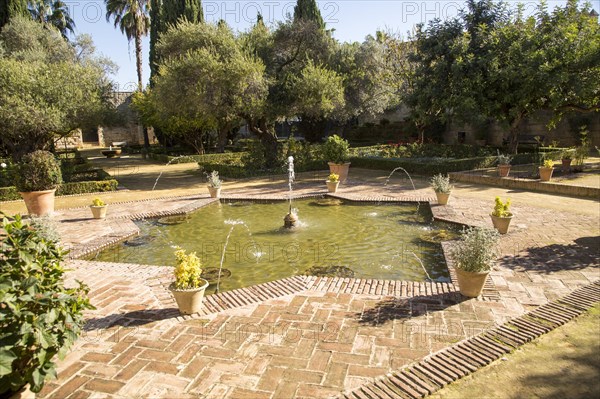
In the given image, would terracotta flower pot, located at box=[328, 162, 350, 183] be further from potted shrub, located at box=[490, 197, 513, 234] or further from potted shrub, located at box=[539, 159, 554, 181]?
potted shrub, located at box=[490, 197, 513, 234]

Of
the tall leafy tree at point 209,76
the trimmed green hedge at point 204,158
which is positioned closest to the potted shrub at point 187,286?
the tall leafy tree at point 209,76

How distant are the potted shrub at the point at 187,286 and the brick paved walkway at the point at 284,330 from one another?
0.64ft

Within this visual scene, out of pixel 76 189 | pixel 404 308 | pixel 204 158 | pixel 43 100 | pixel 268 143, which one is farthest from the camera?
pixel 204 158

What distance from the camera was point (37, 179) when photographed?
436 inches

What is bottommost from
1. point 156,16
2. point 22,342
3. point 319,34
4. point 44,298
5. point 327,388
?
point 327,388

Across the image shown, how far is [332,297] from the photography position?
19.1 ft

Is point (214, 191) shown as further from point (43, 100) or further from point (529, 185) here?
point (529, 185)

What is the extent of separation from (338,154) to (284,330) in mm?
12244

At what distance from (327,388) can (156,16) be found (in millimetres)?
32574

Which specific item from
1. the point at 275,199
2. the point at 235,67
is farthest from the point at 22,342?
the point at 235,67

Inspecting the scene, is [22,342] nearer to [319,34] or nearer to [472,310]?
[472,310]

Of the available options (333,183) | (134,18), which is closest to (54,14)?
(134,18)

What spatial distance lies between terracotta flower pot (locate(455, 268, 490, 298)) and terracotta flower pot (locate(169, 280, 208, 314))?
142 inches

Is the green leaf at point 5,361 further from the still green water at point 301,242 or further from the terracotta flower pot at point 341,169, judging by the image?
the terracotta flower pot at point 341,169
